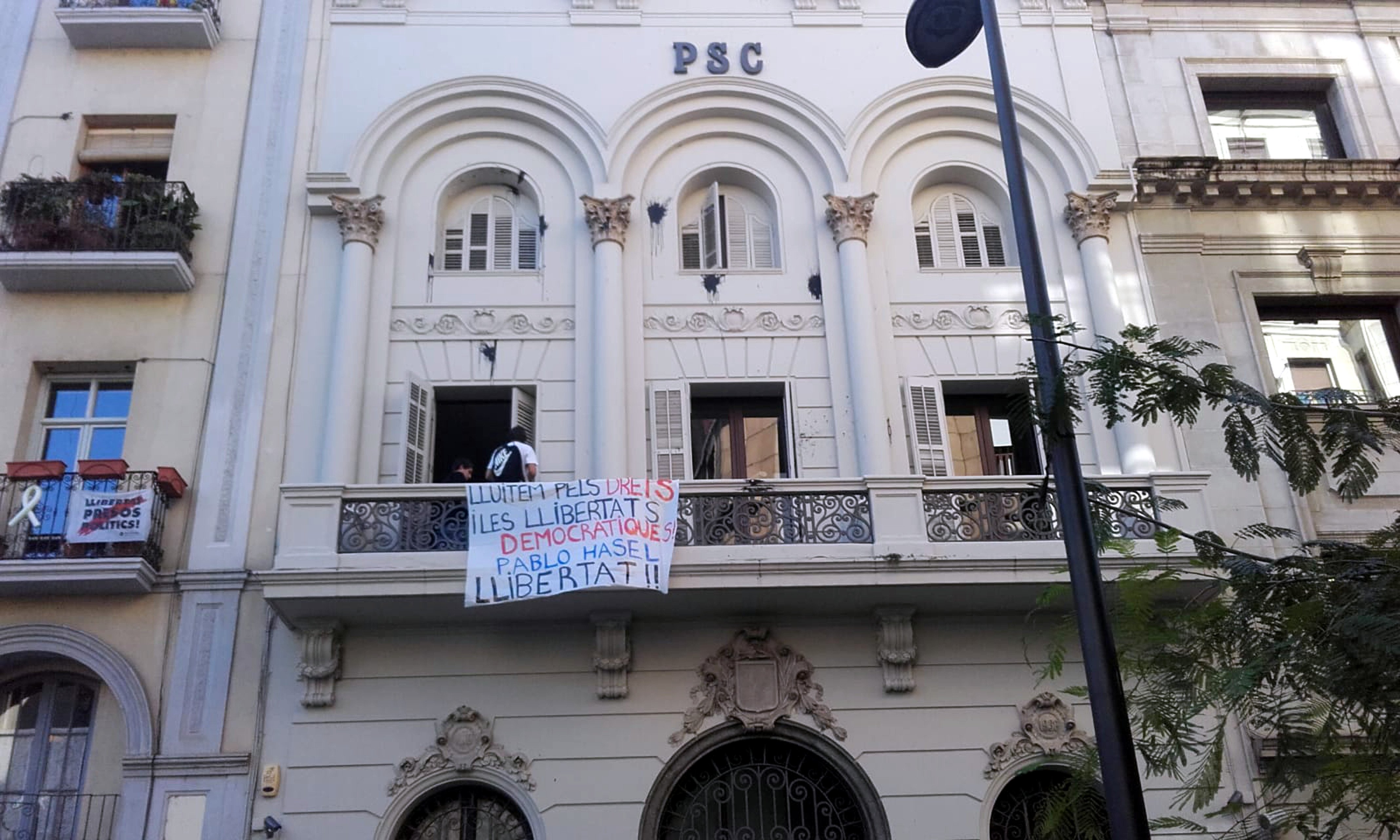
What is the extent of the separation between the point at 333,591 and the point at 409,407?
267 centimetres

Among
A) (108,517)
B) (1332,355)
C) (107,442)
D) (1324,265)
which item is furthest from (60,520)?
(1324,265)

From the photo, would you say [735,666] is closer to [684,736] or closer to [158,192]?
[684,736]

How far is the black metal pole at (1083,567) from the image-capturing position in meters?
6.06

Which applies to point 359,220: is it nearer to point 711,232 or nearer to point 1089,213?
point 711,232

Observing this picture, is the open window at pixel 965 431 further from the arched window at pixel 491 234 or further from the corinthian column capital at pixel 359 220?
the corinthian column capital at pixel 359 220

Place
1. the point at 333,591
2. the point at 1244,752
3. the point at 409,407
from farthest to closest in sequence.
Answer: the point at 409,407 < the point at 1244,752 < the point at 333,591

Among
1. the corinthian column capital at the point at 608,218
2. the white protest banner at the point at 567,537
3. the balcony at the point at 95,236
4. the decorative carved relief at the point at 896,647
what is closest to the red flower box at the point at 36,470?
the balcony at the point at 95,236

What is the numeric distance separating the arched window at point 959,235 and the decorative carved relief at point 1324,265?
12.9 feet

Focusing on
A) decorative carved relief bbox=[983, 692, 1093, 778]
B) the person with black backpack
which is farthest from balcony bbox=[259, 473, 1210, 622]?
decorative carved relief bbox=[983, 692, 1093, 778]

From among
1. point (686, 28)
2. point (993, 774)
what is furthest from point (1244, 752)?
point (686, 28)

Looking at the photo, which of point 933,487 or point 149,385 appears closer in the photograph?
point 933,487

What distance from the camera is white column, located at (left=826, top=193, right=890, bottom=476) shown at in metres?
13.4

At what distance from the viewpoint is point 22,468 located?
1273 cm

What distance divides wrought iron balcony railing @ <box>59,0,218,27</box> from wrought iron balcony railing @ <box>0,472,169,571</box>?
21.8ft
